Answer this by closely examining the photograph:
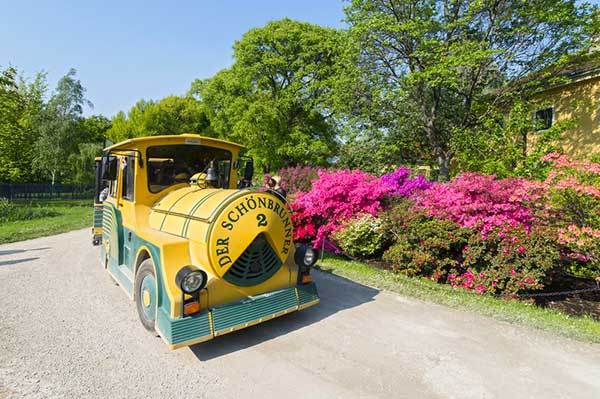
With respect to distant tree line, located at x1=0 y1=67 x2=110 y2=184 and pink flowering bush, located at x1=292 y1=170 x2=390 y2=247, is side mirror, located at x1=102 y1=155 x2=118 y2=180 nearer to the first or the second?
pink flowering bush, located at x1=292 y1=170 x2=390 y2=247

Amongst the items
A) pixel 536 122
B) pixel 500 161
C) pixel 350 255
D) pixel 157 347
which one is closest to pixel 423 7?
pixel 536 122

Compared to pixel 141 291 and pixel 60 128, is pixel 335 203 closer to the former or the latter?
pixel 141 291

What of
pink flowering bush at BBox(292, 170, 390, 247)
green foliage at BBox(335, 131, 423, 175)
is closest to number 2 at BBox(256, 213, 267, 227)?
pink flowering bush at BBox(292, 170, 390, 247)

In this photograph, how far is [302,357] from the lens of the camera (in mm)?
3365

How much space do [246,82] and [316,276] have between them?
17.4m

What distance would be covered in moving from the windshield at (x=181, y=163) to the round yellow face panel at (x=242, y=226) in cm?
166

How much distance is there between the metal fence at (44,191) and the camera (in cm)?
2027

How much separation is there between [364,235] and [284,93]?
48.3 feet

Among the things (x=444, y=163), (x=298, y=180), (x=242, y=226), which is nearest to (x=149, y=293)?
(x=242, y=226)

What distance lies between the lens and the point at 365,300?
16.6ft

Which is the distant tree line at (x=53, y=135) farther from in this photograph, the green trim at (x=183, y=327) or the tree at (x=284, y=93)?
the green trim at (x=183, y=327)

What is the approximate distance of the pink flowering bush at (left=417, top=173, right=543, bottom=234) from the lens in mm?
5820

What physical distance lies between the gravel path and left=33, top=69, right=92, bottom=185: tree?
76.9 ft

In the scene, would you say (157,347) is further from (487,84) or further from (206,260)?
(487,84)
